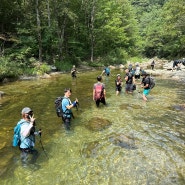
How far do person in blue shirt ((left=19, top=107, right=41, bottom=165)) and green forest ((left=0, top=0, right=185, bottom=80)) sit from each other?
17770 millimetres

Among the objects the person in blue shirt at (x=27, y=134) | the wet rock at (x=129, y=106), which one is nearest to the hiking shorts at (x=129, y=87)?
the wet rock at (x=129, y=106)

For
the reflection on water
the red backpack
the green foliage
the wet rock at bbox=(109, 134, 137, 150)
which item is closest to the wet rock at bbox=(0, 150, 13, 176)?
the reflection on water

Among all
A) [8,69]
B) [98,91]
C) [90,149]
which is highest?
[98,91]

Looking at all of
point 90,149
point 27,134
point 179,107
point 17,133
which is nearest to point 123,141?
point 90,149

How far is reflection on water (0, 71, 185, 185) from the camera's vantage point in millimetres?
6926

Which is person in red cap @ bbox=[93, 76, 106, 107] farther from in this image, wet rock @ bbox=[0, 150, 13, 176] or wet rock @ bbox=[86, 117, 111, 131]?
wet rock @ bbox=[0, 150, 13, 176]

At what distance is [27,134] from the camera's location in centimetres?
701

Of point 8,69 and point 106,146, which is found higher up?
point 8,69

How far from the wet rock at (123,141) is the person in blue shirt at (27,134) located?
3055 millimetres

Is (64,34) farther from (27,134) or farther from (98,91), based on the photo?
(27,134)

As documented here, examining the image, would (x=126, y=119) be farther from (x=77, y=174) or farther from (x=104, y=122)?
(x=77, y=174)

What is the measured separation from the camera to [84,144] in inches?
357

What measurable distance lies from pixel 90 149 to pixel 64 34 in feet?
116

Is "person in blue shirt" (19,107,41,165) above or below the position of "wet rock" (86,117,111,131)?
above
